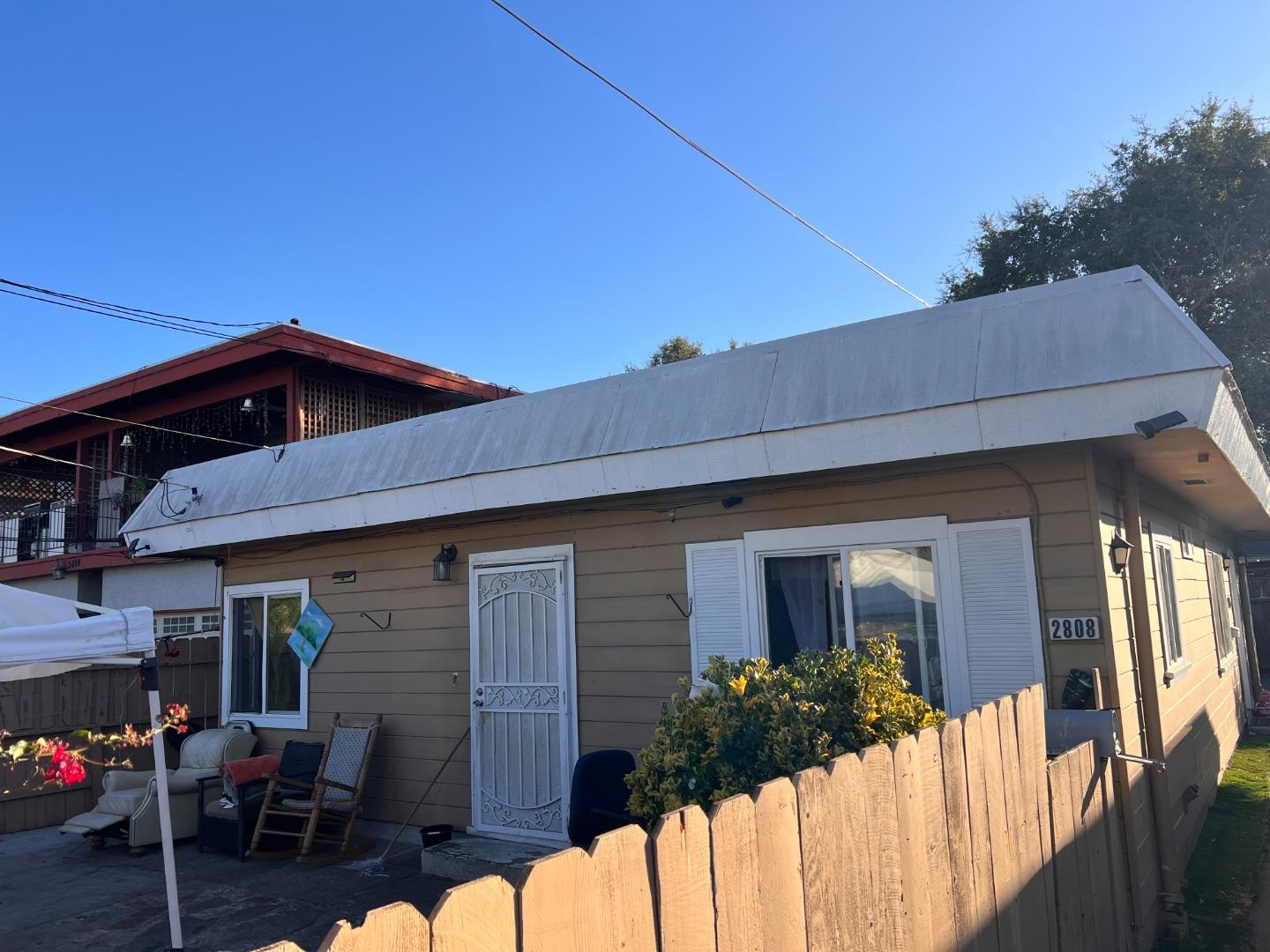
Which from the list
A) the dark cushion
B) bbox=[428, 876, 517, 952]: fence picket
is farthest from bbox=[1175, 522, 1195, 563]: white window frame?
bbox=[428, 876, 517, 952]: fence picket

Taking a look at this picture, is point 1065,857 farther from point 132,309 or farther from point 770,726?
point 132,309

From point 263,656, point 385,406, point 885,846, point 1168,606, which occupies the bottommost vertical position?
point 885,846

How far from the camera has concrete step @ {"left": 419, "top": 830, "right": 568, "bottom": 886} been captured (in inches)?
225

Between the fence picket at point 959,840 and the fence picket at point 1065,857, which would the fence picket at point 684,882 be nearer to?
the fence picket at point 959,840

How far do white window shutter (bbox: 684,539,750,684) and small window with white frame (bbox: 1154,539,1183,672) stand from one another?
2739mm

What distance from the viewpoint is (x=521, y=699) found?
21.1ft

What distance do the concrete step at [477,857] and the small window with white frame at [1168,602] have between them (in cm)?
429

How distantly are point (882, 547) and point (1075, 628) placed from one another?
1057 mm

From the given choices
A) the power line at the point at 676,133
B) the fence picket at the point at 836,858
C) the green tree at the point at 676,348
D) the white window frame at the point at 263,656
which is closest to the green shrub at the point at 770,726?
the fence picket at the point at 836,858

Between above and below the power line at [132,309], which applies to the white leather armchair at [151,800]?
below

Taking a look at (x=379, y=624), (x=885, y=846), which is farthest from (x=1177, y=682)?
(x=379, y=624)

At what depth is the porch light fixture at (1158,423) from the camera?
394 centimetres

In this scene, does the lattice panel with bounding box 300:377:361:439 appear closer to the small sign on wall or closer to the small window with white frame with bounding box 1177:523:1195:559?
the small window with white frame with bounding box 1177:523:1195:559

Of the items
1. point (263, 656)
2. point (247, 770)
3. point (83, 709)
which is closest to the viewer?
point (247, 770)
